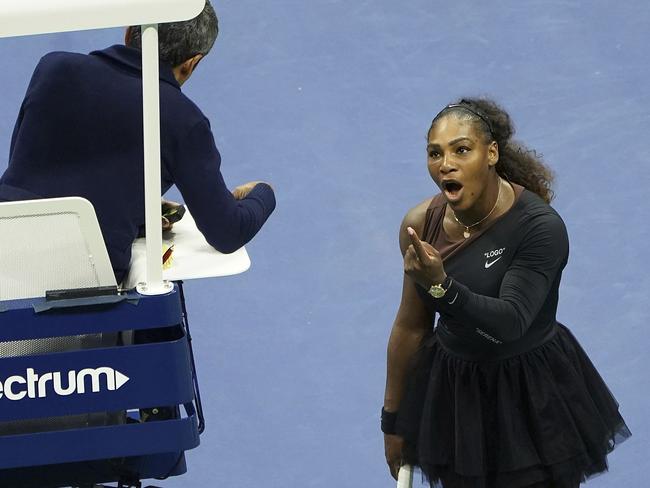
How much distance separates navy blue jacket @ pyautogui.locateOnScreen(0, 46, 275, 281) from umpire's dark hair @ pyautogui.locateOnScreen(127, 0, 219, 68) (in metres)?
0.14

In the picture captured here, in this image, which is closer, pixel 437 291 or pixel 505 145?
pixel 437 291

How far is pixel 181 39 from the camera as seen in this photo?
3799mm

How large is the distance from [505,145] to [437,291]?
2.22 ft

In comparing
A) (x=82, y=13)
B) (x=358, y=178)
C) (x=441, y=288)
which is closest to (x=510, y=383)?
(x=441, y=288)

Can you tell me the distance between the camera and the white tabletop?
3605mm

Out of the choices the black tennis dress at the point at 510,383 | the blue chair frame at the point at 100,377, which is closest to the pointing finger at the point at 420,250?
the black tennis dress at the point at 510,383

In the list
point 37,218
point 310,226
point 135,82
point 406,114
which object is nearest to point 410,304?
point 135,82

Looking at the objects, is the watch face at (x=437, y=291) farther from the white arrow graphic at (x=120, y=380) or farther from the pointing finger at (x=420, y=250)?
the white arrow graphic at (x=120, y=380)

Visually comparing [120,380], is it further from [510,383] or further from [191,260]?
[510,383]

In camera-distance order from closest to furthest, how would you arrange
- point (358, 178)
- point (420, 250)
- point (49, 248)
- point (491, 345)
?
point (49, 248) < point (420, 250) < point (491, 345) < point (358, 178)

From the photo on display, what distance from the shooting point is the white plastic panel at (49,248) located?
322 cm

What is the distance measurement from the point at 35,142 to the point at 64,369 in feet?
2.11

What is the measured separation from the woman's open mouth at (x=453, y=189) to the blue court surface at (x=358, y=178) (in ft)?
6.65

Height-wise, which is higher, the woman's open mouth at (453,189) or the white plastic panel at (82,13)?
the woman's open mouth at (453,189)
